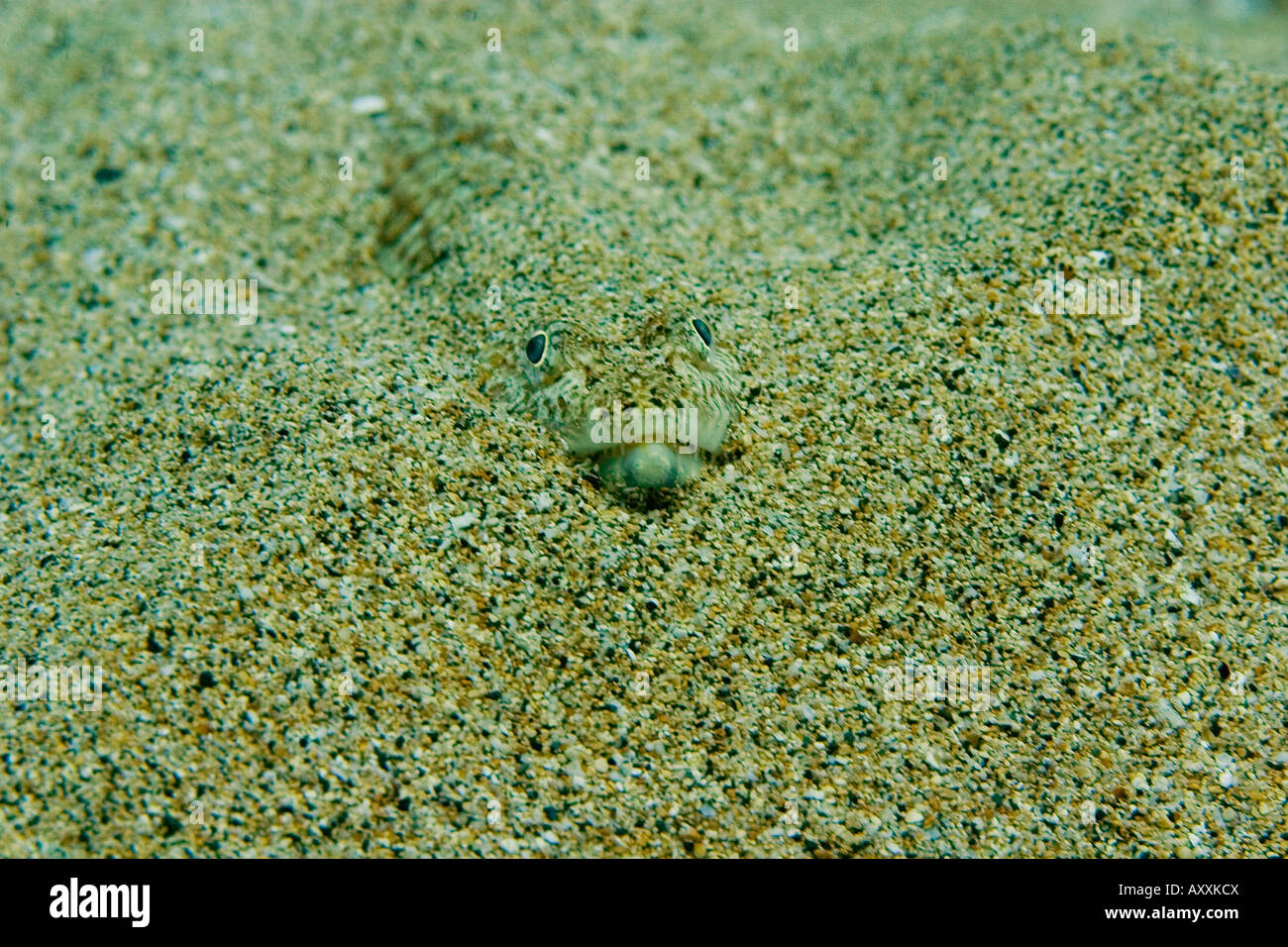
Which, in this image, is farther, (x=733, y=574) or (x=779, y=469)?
(x=779, y=469)

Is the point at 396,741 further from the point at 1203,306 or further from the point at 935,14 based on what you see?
the point at 935,14

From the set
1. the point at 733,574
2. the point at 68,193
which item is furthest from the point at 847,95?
the point at 68,193
